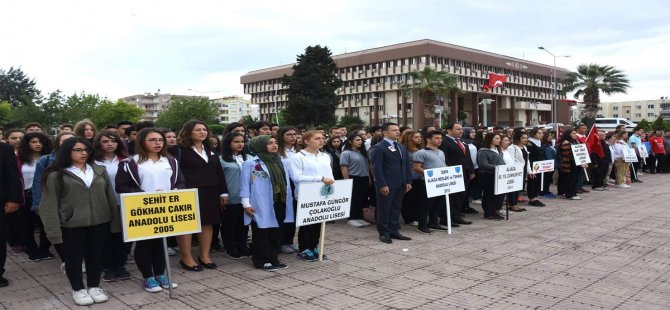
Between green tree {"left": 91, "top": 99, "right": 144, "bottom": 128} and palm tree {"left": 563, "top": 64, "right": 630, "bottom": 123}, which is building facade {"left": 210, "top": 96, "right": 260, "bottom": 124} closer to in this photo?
green tree {"left": 91, "top": 99, "right": 144, "bottom": 128}

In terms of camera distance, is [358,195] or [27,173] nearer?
[27,173]

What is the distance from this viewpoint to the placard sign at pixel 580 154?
12.7m

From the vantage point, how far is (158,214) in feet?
16.9

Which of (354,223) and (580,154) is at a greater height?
(580,154)

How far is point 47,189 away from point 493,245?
19.1 ft

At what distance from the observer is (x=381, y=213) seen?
309 inches

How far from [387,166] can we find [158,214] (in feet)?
12.3

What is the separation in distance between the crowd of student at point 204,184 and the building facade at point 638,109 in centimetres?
14637

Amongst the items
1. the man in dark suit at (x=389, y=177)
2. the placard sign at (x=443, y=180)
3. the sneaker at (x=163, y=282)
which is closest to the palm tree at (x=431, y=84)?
the placard sign at (x=443, y=180)

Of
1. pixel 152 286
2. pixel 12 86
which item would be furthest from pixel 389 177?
pixel 12 86

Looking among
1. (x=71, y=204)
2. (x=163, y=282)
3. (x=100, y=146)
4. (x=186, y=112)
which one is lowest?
(x=163, y=282)

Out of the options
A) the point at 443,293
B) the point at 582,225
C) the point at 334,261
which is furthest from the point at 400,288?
the point at 582,225

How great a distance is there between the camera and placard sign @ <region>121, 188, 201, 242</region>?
4.94 metres

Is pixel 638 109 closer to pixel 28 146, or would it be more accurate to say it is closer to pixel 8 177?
pixel 28 146
